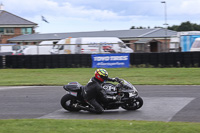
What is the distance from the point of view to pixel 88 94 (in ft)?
29.2

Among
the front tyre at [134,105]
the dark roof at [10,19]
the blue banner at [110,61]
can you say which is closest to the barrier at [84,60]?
the blue banner at [110,61]

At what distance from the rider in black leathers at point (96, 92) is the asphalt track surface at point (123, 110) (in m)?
0.22

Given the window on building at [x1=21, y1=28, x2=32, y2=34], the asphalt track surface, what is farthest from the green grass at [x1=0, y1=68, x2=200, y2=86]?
the window on building at [x1=21, y1=28, x2=32, y2=34]

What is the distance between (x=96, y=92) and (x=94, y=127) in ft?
7.26

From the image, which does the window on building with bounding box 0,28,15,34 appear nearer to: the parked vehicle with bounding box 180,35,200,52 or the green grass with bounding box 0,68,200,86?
the green grass with bounding box 0,68,200,86

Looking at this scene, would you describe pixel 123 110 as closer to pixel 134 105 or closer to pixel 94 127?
pixel 134 105

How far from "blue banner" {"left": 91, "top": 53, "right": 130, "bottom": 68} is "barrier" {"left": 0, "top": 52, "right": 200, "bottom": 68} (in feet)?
1.38

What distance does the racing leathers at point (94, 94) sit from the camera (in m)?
8.81

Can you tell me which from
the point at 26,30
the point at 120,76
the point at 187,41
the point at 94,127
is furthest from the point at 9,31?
the point at 94,127

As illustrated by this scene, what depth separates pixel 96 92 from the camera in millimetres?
8867

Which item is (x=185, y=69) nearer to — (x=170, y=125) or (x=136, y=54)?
(x=136, y=54)

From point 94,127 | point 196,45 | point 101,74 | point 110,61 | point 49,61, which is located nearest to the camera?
point 94,127

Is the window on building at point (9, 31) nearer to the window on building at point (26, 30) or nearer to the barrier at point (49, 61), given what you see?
the window on building at point (26, 30)

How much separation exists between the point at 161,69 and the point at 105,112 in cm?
1203
